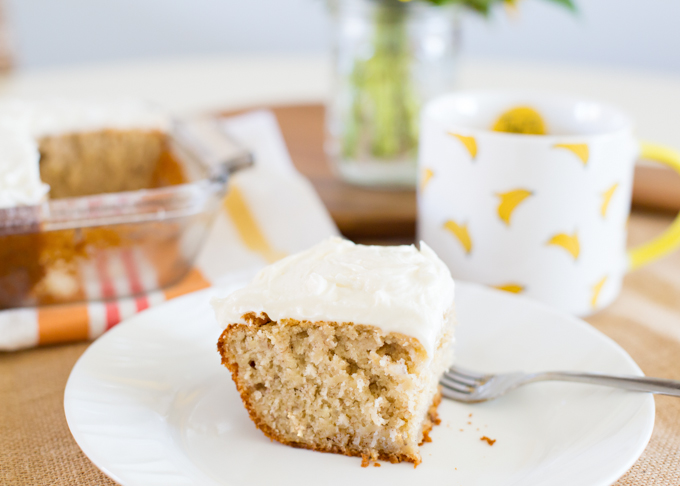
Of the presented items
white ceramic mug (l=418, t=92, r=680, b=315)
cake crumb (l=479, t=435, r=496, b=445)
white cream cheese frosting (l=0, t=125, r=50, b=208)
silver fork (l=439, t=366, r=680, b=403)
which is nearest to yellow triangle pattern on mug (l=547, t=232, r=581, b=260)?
white ceramic mug (l=418, t=92, r=680, b=315)

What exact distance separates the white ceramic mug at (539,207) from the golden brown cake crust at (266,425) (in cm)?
34

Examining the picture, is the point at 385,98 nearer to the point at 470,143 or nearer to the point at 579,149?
the point at 470,143

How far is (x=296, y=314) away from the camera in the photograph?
0.80m

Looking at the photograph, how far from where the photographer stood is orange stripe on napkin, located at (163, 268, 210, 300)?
1182 mm

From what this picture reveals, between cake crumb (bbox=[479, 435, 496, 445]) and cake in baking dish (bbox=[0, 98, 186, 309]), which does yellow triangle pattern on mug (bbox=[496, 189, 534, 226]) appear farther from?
cake in baking dish (bbox=[0, 98, 186, 309])

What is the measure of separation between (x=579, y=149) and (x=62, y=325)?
0.82m

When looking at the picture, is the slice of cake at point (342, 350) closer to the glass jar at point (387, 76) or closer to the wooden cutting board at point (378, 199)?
the wooden cutting board at point (378, 199)

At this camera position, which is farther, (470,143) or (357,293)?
(470,143)

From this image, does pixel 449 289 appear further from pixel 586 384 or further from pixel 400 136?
pixel 400 136

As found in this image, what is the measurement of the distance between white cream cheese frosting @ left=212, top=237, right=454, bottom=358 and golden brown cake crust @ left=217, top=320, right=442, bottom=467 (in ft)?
0.04

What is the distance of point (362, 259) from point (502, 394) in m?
0.25

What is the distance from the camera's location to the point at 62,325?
1049 millimetres

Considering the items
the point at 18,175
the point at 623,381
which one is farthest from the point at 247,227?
the point at 623,381

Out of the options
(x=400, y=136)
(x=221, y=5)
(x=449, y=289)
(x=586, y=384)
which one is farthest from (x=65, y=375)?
(x=221, y=5)
